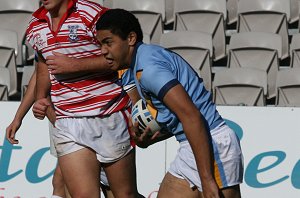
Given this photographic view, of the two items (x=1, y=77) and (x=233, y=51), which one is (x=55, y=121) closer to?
(x=1, y=77)

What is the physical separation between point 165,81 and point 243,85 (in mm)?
5068

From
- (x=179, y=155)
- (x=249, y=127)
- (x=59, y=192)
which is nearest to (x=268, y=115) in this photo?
(x=249, y=127)

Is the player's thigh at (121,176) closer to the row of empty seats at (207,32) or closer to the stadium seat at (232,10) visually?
the row of empty seats at (207,32)

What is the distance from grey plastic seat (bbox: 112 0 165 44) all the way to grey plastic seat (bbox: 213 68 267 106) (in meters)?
1.39

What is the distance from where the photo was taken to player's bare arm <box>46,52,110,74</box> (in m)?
5.12

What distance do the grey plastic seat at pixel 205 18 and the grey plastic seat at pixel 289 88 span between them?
128 cm

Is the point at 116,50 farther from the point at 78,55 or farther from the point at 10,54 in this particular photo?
the point at 10,54

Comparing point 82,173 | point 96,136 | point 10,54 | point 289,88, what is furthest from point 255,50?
point 82,173

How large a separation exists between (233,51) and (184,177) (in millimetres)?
5337

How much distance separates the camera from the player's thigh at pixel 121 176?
5.43m

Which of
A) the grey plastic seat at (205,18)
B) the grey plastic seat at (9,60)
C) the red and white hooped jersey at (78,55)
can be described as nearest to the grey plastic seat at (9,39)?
the grey plastic seat at (9,60)

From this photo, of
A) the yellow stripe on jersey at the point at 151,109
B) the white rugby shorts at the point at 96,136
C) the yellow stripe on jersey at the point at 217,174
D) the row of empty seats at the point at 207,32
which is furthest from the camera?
the row of empty seats at the point at 207,32

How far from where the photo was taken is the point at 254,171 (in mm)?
7395

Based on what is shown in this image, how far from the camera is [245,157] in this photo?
7.41 metres
